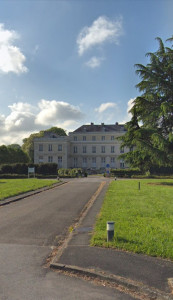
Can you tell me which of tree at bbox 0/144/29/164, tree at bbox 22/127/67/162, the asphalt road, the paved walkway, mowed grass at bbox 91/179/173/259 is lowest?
the asphalt road

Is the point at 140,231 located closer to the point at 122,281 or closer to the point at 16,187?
the point at 122,281

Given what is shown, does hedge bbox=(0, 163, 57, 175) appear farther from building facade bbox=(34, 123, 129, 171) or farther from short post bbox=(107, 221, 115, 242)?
short post bbox=(107, 221, 115, 242)

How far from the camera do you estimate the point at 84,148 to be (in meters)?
75.3

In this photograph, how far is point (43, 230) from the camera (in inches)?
287

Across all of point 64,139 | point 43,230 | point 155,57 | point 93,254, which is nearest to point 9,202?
point 43,230

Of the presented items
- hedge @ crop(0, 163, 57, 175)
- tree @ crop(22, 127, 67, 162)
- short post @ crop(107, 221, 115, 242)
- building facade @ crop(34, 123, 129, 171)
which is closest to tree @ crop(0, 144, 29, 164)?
tree @ crop(22, 127, 67, 162)

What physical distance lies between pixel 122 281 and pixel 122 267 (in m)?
0.49

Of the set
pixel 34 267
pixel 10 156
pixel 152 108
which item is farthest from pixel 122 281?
pixel 10 156

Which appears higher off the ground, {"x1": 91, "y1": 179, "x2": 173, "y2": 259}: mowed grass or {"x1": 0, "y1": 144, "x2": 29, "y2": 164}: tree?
{"x1": 0, "y1": 144, "x2": 29, "y2": 164}: tree

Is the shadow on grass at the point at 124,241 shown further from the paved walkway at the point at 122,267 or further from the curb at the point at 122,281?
the curb at the point at 122,281

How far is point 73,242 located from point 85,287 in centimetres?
199

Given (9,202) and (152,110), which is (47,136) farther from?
(9,202)

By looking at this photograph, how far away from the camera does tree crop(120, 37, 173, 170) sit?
2427 centimetres

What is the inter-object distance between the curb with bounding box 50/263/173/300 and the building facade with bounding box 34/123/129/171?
220 feet
